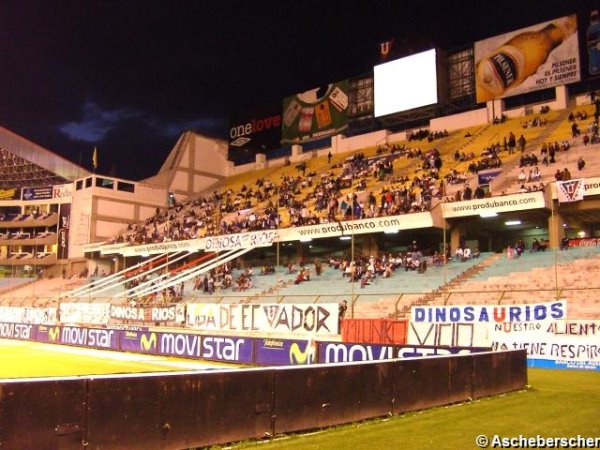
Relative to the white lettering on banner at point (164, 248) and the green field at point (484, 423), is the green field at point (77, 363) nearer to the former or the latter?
the green field at point (484, 423)

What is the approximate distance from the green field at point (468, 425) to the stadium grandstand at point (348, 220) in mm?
7875

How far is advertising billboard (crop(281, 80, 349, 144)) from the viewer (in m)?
56.1

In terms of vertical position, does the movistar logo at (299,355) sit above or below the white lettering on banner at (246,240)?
below

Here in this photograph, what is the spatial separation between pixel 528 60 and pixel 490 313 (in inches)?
1172

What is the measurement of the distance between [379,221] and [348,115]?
22.0m

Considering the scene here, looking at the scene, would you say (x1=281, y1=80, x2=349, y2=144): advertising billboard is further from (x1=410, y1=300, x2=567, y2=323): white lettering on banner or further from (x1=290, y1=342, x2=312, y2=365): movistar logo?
(x1=290, y1=342, x2=312, y2=365): movistar logo

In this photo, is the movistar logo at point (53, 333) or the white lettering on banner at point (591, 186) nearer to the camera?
the white lettering on banner at point (591, 186)

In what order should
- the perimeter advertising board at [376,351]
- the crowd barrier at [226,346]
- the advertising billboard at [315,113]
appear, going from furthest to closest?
1. the advertising billboard at [315,113]
2. the crowd barrier at [226,346]
3. the perimeter advertising board at [376,351]

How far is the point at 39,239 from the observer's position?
68562 mm

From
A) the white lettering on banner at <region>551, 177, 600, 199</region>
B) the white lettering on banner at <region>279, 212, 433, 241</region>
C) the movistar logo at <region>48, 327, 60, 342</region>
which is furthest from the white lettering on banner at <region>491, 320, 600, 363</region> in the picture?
the movistar logo at <region>48, 327, 60, 342</region>

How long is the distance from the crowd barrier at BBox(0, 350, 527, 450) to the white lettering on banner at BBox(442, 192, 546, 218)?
20176mm

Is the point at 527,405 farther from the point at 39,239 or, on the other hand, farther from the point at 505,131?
the point at 39,239

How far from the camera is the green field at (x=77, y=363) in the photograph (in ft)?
67.8

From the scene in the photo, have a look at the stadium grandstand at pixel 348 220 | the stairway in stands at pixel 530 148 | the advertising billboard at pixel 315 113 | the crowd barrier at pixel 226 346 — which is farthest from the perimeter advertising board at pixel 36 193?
the stairway in stands at pixel 530 148
